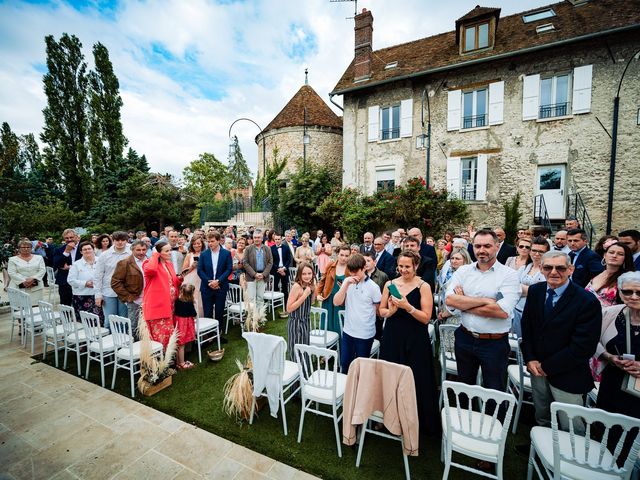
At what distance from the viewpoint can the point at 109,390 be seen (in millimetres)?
4090

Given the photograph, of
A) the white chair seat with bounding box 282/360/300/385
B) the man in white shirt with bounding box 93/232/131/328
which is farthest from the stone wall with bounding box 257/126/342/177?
the white chair seat with bounding box 282/360/300/385

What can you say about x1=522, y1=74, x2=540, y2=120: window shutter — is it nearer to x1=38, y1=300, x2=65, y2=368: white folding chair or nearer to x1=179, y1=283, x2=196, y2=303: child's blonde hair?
x1=179, y1=283, x2=196, y2=303: child's blonde hair

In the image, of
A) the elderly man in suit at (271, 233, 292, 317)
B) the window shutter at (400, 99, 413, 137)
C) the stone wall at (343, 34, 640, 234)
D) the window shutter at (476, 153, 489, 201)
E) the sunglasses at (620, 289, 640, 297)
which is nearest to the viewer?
the sunglasses at (620, 289, 640, 297)

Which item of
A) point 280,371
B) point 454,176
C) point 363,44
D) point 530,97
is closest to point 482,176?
point 454,176

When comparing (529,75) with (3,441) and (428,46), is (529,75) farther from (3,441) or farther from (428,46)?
(3,441)

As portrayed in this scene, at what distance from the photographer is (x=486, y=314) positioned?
9.12ft

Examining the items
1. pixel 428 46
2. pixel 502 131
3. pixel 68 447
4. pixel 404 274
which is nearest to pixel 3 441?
pixel 68 447

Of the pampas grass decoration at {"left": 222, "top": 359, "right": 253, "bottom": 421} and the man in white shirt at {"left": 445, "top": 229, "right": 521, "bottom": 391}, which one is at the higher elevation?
the man in white shirt at {"left": 445, "top": 229, "right": 521, "bottom": 391}

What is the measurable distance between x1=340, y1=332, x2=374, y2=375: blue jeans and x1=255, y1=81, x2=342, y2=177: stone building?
15.6 m

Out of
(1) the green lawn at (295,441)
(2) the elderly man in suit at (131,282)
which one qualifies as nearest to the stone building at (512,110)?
(1) the green lawn at (295,441)

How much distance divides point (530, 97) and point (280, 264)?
38.7ft

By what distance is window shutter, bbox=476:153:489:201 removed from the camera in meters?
12.2

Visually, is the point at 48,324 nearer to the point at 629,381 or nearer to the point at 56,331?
the point at 56,331

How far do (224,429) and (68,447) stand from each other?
5.31ft
